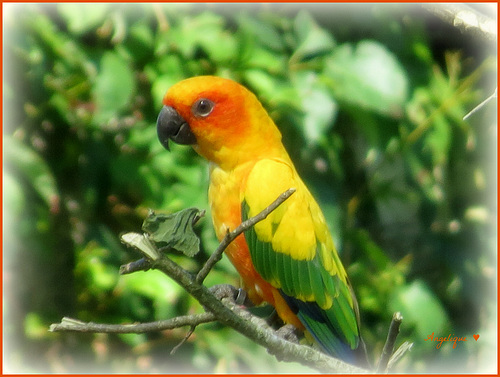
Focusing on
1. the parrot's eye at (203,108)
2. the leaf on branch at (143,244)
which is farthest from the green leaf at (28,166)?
the leaf on branch at (143,244)

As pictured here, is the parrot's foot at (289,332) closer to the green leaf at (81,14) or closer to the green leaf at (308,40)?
the green leaf at (308,40)

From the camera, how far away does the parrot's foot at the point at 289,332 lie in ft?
6.60

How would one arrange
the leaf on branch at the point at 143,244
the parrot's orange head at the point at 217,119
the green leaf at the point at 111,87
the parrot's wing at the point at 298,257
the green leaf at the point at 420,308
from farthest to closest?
the green leaf at the point at 420,308, the green leaf at the point at 111,87, the parrot's orange head at the point at 217,119, the parrot's wing at the point at 298,257, the leaf on branch at the point at 143,244

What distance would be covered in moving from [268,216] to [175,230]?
0.76m

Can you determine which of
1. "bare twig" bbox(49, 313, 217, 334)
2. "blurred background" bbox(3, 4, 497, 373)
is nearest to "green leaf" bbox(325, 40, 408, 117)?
"blurred background" bbox(3, 4, 497, 373)

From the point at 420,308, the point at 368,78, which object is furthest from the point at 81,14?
the point at 420,308

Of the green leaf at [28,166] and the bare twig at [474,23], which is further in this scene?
the green leaf at [28,166]

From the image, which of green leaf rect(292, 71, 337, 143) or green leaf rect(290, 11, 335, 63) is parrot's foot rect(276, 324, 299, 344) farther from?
green leaf rect(290, 11, 335, 63)

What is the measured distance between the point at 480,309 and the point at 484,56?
139 cm

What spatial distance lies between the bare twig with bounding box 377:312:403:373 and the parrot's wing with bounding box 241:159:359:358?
680 millimetres

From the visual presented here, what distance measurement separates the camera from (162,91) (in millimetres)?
2611

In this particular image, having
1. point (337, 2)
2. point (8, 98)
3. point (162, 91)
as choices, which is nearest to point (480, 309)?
point (337, 2)

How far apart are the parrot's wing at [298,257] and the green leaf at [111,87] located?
30.1 inches

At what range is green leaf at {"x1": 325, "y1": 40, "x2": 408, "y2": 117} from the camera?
2.61 meters
